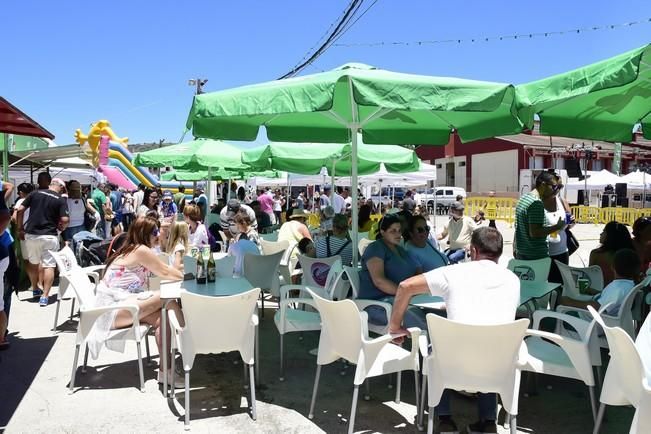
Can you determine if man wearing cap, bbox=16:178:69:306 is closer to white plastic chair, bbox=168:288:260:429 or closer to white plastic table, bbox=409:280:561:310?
white plastic chair, bbox=168:288:260:429

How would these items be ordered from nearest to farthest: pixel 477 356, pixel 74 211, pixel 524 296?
pixel 477 356 → pixel 524 296 → pixel 74 211

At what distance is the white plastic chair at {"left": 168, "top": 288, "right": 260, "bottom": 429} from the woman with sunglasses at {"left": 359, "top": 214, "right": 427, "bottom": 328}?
93cm

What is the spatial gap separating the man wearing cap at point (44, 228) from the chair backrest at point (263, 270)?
9.37ft

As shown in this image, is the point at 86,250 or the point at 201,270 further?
the point at 86,250

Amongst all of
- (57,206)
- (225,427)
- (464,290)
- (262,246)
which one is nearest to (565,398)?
(464,290)

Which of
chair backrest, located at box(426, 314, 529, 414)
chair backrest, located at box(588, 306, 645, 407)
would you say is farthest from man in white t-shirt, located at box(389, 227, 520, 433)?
chair backrest, located at box(588, 306, 645, 407)

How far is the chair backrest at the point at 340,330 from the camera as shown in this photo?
303cm

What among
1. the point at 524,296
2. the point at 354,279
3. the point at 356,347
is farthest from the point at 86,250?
the point at 524,296

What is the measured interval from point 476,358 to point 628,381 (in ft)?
2.33

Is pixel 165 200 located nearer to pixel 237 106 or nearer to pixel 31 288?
pixel 31 288

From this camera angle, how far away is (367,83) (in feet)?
10.9

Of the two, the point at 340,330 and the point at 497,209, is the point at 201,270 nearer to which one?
the point at 340,330

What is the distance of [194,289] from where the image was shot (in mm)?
3848

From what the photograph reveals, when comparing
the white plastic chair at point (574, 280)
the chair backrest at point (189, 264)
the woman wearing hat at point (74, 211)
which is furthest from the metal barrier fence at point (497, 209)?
the chair backrest at point (189, 264)
